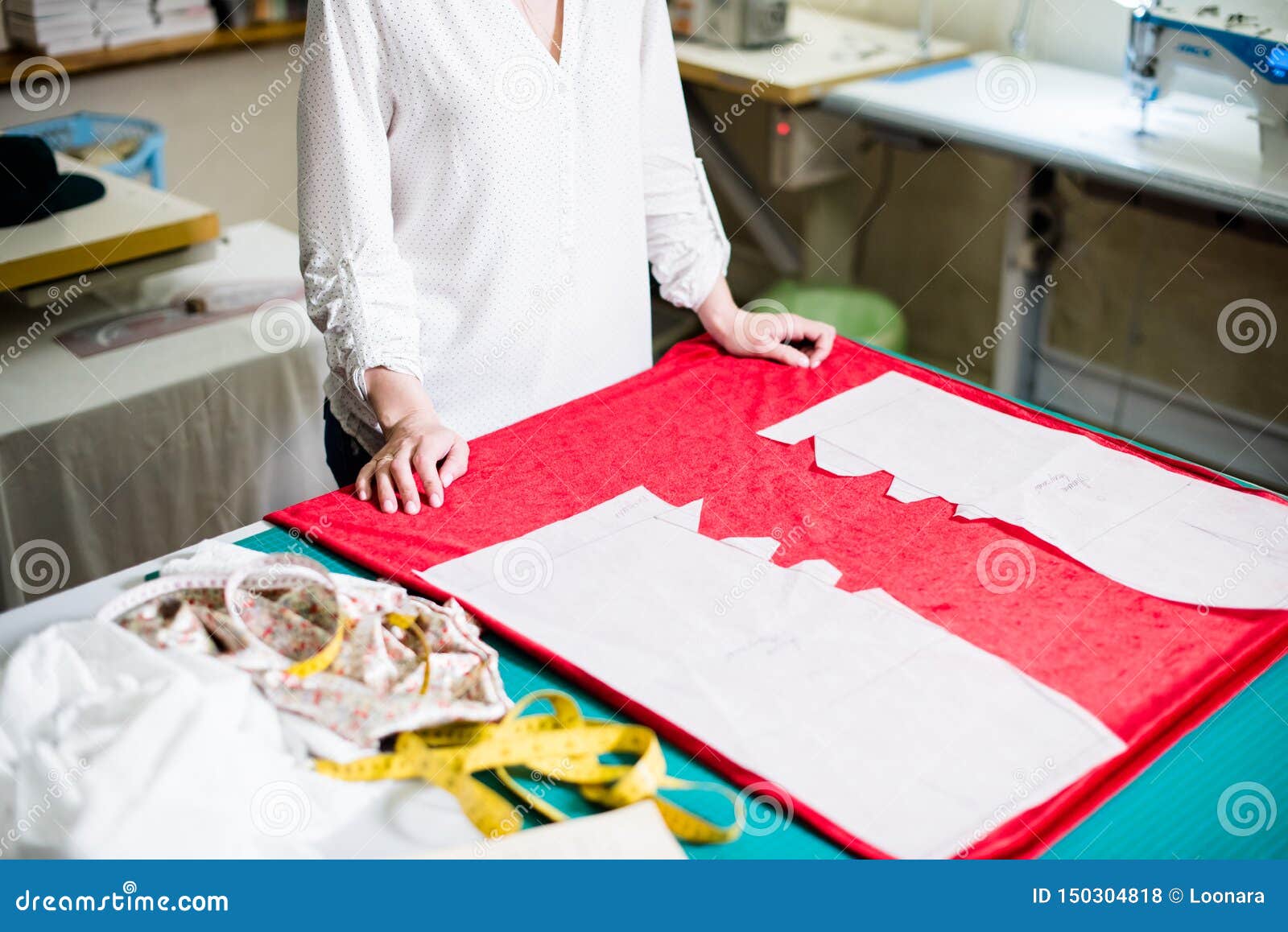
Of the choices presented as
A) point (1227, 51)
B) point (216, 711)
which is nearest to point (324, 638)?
point (216, 711)

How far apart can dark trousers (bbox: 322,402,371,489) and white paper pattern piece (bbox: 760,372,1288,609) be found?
544 mm

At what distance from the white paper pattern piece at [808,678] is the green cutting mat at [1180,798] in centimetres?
3

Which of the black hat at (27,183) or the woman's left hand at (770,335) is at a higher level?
the woman's left hand at (770,335)

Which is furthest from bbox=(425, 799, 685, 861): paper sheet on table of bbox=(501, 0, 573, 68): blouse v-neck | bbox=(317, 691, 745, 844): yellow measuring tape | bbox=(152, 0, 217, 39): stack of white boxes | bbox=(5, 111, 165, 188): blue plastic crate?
bbox=(152, 0, 217, 39): stack of white boxes

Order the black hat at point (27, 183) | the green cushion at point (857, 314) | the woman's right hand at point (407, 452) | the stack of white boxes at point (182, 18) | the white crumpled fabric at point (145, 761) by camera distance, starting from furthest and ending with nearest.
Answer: the stack of white boxes at point (182, 18) < the green cushion at point (857, 314) < the black hat at point (27, 183) < the woman's right hand at point (407, 452) < the white crumpled fabric at point (145, 761)

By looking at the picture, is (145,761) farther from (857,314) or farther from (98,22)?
(98,22)

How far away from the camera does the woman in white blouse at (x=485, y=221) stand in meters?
1.31

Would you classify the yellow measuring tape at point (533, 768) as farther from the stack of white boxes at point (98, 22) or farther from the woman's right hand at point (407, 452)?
the stack of white boxes at point (98, 22)

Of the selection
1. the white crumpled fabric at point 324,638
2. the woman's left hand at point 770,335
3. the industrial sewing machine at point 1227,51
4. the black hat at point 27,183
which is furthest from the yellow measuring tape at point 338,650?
the industrial sewing machine at point 1227,51

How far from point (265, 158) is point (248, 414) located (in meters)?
2.16

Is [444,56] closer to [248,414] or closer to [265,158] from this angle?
[248,414]

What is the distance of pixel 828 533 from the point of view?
45.9 inches

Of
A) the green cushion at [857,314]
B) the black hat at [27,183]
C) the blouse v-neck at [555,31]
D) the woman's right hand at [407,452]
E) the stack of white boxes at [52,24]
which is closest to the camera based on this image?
the woman's right hand at [407,452]

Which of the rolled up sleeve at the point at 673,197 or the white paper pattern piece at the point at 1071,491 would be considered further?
the rolled up sleeve at the point at 673,197
